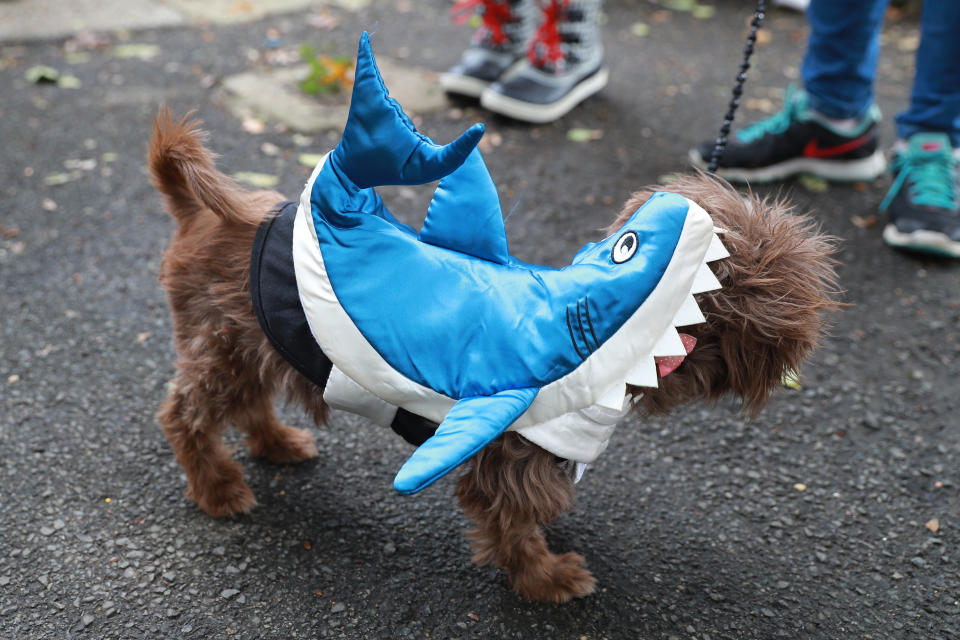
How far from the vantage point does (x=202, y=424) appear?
228cm

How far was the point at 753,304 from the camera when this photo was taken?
5.83 feet

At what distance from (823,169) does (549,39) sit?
5.53ft

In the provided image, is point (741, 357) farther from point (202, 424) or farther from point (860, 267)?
point (860, 267)

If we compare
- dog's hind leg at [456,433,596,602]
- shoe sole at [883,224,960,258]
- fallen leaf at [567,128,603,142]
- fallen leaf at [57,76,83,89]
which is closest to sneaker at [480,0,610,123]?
fallen leaf at [567,128,603,142]

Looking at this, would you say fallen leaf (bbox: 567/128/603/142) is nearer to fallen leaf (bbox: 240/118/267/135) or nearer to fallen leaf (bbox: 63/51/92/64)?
fallen leaf (bbox: 240/118/267/135)

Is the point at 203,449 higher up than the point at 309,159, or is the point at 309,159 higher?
the point at 309,159

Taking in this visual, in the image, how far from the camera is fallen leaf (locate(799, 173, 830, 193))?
425cm

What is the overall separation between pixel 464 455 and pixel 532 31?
13.2ft

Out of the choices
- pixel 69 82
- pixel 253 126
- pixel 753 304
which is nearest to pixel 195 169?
pixel 753 304

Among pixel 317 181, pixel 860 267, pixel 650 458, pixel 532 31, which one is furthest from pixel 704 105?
pixel 317 181

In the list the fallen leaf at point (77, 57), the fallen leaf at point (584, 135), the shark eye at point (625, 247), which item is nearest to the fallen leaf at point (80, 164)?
the fallen leaf at point (77, 57)

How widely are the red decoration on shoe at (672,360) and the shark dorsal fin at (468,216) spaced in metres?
0.46

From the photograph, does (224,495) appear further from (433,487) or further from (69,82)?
(69,82)

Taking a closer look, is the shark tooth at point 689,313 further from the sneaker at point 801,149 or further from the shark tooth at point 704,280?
the sneaker at point 801,149
